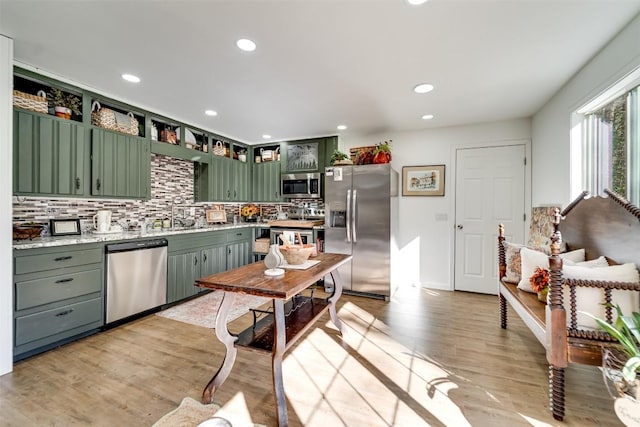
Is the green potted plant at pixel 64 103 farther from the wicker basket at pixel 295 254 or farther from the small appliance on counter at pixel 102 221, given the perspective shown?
the wicker basket at pixel 295 254

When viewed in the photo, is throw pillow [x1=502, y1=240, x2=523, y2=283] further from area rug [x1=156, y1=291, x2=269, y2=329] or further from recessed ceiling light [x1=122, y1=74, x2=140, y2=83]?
recessed ceiling light [x1=122, y1=74, x2=140, y2=83]

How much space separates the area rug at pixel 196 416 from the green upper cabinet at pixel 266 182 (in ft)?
11.6

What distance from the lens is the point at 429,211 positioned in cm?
416

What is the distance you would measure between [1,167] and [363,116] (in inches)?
139

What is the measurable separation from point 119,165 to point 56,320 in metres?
1.65

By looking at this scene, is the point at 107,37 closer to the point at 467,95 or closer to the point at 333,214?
the point at 333,214

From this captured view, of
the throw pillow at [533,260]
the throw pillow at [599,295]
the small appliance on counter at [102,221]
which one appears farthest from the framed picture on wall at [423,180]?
the small appliance on counter at [102,221]

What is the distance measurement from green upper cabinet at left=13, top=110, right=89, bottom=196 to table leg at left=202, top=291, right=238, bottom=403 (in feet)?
7.27

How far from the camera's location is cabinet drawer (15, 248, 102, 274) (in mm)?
2104

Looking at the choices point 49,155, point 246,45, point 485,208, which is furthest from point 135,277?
point 485,208

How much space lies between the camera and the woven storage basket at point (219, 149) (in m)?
4.43

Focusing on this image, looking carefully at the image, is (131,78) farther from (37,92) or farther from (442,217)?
(442,217)

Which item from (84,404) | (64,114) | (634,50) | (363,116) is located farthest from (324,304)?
(64,114)

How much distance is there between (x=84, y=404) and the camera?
1.66 meters
